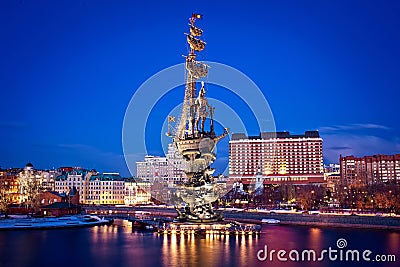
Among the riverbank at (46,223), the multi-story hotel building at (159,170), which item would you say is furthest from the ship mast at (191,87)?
the multi-story hotel building at (159,170)

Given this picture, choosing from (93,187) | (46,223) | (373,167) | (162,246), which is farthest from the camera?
(373,167)

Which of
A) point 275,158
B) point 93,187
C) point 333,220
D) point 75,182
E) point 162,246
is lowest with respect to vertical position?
point 162,246

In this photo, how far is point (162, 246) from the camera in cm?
3275

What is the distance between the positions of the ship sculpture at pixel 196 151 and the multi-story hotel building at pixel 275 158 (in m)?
81.7

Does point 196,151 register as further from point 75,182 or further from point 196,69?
point 75,182

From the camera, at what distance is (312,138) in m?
134

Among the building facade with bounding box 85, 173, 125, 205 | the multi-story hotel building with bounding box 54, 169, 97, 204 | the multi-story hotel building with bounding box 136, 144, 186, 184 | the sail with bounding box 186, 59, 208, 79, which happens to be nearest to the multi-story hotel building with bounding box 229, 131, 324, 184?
the multi-story hotel building with bounding box 136, 144, 186, 184

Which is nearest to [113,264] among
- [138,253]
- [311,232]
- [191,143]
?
[138,253]

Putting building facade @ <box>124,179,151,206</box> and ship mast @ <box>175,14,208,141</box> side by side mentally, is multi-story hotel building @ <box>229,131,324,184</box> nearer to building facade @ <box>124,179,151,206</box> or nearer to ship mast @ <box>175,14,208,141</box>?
building facade @ <box>124,179,151,206</box>

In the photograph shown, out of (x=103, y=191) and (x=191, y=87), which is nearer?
(x=191, y=87)

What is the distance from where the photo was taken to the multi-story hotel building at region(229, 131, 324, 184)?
129 meters

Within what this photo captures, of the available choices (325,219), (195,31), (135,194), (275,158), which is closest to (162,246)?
(325,219)

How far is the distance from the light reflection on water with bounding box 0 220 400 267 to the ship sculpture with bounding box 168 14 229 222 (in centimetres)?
362

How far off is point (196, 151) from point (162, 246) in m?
11.8
